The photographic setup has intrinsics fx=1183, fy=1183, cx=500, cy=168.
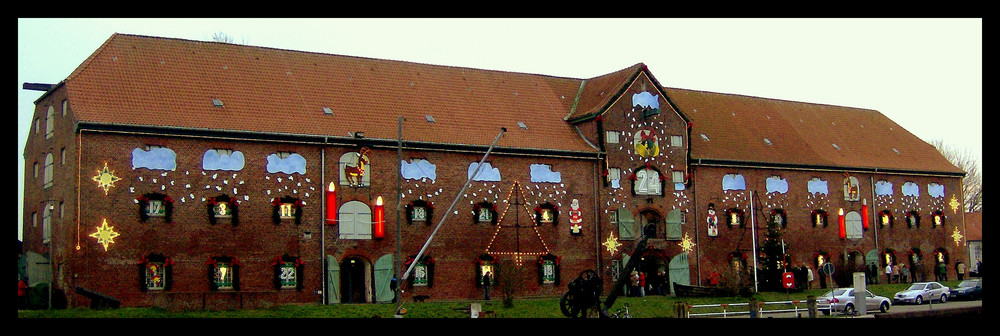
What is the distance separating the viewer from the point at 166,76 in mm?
48844

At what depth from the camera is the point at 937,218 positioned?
70812 mm

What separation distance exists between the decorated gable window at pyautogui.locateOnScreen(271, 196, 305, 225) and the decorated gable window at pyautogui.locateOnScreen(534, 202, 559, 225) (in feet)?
38.1

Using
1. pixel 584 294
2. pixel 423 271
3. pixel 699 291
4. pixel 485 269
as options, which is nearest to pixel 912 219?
pixel 699 291

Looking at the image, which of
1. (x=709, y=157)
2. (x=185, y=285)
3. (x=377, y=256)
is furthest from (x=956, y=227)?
(x=185, y=285)

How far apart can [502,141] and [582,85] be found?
33.9 ft

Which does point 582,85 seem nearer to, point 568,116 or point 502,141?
point 568,116

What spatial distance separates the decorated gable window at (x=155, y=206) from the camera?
4541cm

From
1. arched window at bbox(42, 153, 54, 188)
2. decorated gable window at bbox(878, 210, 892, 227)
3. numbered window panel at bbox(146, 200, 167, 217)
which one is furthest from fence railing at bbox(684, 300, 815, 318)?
arched window at bbox(42, 153, 54, 188)

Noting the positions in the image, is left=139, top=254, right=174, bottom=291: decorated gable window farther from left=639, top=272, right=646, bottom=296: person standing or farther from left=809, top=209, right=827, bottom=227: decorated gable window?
left=809, top=209, right=827, bottom=227: decorated gable window

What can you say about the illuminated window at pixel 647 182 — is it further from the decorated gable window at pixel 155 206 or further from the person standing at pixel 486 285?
the decorated gable window at pixel 155 206

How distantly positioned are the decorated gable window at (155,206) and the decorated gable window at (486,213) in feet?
45.1

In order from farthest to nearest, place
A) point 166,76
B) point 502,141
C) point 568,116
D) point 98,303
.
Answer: point 568,116, point 502,141, point 166,76, point 98,303

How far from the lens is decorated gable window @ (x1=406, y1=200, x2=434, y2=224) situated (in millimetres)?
51500
